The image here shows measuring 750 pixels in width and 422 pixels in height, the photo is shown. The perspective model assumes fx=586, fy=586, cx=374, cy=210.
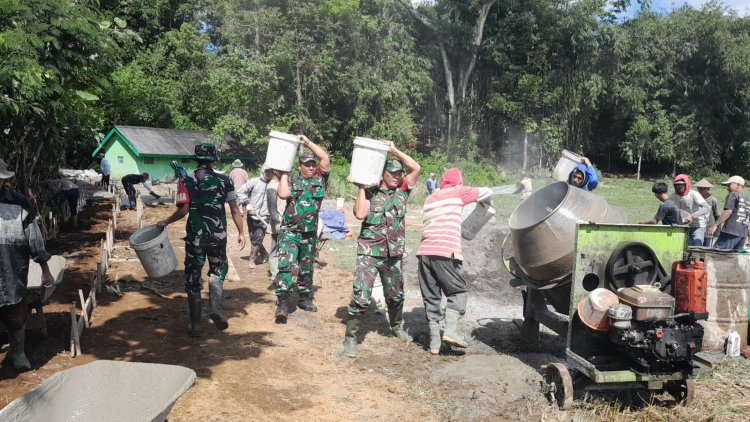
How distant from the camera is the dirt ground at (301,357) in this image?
456 centimetres

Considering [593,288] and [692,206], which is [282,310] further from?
[692,206]

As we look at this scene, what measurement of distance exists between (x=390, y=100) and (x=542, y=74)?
10.4 m

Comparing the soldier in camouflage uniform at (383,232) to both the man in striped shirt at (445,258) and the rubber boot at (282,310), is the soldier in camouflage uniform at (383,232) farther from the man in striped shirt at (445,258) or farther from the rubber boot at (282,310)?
the rubber boot at (282,310)

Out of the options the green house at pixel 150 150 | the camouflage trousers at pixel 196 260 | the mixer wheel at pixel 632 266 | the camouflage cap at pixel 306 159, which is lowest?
the camouflage trousers at pixel 196 260

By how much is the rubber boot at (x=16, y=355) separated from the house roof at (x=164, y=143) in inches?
1046

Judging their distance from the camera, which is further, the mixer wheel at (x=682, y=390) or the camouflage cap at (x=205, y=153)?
the camouflage cap at (x=205, y=153)

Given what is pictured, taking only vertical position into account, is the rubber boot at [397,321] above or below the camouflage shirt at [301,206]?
below

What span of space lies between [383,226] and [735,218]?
564 cm

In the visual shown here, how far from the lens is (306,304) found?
7148 millimetres

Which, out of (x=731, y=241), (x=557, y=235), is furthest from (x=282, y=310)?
(x=731, y=241)

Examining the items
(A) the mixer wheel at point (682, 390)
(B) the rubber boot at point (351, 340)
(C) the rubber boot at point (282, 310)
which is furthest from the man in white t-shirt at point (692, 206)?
(C) the rubber boot at point (282, 310)

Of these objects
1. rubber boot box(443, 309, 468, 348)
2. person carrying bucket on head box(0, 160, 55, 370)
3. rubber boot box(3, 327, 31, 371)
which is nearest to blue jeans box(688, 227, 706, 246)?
rubber boot box(443, 309, 468, 348)

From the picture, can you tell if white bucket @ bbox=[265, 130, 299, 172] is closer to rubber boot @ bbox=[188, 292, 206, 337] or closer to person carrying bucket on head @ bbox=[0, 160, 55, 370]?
rubber boot @ bbox=[188, 292, 206, 337]

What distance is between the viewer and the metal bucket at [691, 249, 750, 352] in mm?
5625
